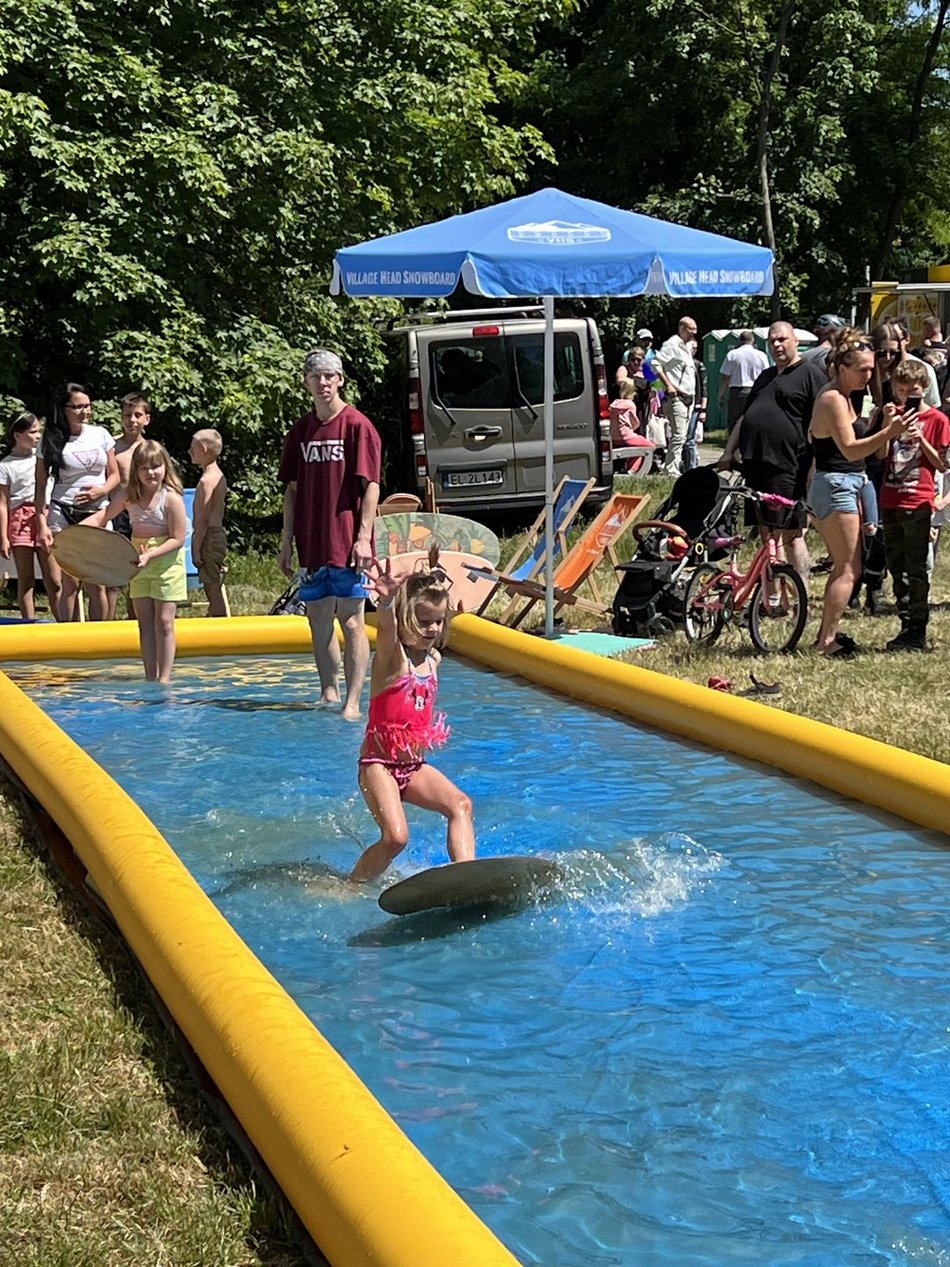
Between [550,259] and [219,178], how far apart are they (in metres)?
6.54

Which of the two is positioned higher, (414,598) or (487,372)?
(487,372)

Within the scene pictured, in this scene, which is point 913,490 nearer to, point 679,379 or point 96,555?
point 96,555

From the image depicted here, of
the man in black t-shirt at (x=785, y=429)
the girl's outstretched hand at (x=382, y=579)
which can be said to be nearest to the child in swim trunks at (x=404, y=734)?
the girl's outstretched hand at (x=382, y=579)

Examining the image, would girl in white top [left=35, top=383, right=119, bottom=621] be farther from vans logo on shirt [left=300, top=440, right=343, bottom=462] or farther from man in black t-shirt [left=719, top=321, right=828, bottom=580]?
man in black t-shirt [left=719, top=321, right=828, bottom=580]

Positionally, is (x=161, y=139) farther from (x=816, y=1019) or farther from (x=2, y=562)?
(x=816, y=1019)

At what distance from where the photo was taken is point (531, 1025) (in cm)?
513

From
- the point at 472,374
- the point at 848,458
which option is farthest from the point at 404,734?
the point at 472,374

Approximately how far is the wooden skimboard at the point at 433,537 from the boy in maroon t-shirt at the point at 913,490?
A: 349 centimetres

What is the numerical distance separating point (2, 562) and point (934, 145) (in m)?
26.2

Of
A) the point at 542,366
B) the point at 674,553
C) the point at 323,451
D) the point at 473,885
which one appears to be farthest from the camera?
the point at 542,366

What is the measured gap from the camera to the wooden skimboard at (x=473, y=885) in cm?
570

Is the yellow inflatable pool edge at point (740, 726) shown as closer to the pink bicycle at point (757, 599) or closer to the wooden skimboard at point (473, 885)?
the pink bicycle at point (757, 599)

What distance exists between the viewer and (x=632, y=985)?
17.9 feet

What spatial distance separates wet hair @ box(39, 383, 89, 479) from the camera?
12.0 m
